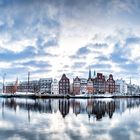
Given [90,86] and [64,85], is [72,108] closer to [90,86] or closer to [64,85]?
[64,85]

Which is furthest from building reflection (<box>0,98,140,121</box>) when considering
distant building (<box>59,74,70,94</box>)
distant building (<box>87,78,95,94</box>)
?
distant building (<box>87,78,95,94</box>)

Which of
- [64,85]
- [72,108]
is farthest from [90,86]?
[72,108]

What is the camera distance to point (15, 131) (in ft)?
82.2

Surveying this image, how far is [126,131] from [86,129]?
3391 mm

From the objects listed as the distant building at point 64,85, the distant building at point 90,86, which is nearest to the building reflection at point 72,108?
the distant building at point 64,85

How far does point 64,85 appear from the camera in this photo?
196 meters

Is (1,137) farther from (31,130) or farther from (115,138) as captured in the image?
(115,138)

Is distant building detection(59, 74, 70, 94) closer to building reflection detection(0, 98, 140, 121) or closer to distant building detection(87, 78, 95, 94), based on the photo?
distant building detection(87, 78, 95, 94)

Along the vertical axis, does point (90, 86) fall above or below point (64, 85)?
below

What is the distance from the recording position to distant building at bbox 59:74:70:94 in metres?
195

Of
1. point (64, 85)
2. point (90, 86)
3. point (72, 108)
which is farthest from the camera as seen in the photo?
point (90, 86)

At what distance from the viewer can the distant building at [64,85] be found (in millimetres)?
195375

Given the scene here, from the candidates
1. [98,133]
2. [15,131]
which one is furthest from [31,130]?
[98,133]

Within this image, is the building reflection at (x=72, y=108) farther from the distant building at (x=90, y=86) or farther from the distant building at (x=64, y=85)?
the distant building at (x=90, y=86)
